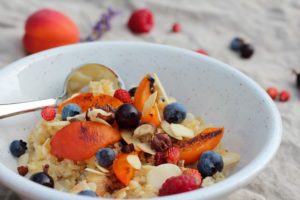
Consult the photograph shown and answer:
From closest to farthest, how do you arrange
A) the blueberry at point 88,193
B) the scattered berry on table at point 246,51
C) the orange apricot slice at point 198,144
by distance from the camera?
1. the blueberry at point 88,193
2. the orange apricot slice at point 198,144
3. the scattered berry on table at point 246,51

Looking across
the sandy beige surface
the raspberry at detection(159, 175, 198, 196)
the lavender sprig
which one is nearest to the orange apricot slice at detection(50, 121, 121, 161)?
the raspberry at detection(159, 175, 198, 196)

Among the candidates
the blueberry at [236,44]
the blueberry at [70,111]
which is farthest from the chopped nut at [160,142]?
the blueberry at [236,44]

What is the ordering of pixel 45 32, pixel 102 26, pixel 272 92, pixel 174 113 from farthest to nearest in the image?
pixel 102 26 < pixel 45 32 < pixel 272 92 < pixel 174 113

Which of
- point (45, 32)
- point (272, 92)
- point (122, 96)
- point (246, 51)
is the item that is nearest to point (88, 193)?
point (122, 96)

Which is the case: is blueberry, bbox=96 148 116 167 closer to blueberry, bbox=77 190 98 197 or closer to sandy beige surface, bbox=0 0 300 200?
blueberry, bbox=77 190 98 197

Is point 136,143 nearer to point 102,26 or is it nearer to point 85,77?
point 85,77

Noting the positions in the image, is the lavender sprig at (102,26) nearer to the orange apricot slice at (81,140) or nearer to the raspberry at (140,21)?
the raspberry at (140,21)

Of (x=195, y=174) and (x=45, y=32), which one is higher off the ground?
(x=195, y=174)

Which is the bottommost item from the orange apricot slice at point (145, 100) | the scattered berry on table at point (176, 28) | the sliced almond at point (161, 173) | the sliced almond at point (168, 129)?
the scattered berry on table at point (176, 28)
